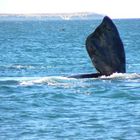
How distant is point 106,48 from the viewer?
32.2 meters

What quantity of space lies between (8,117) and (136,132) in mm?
4649

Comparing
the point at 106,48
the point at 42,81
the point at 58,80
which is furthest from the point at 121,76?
the point at 42,81

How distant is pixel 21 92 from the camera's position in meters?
29.2

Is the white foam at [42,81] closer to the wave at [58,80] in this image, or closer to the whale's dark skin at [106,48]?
the wave at [58,80]

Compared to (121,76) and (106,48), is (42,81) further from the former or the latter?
(121,76)

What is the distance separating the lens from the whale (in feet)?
105

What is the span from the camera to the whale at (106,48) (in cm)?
3197

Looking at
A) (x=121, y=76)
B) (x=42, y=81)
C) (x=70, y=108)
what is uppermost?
(x=70, y=108)

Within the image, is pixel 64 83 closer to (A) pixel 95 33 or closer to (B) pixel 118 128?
(A) pixel 95 33

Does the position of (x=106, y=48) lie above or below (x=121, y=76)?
above

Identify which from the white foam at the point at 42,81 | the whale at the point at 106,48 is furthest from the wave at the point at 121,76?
the white foam at the point at 42,81

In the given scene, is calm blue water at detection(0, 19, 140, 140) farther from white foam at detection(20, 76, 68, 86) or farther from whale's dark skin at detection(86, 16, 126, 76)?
whale's dark skin at detection(86, 16, 126, 76)

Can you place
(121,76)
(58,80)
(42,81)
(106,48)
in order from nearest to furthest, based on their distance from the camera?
(106,48), (42,81), (58,80), (121,76)

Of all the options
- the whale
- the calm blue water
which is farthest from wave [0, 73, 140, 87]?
the whale
